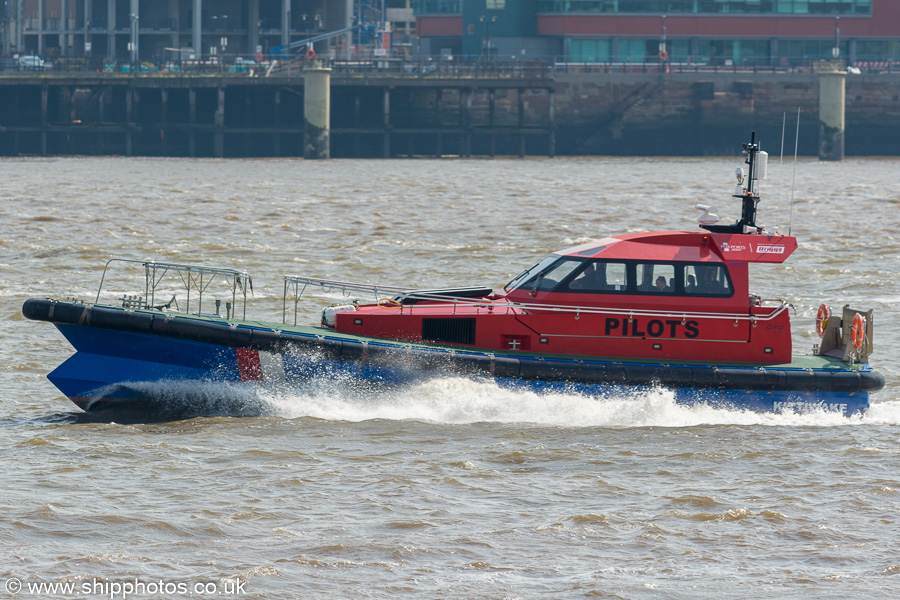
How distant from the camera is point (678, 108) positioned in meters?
73.8

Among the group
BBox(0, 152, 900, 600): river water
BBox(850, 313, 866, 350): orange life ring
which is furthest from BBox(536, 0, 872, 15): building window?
BBox(850, 313, 866, 350): orange life ring

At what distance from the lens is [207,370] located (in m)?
13.3

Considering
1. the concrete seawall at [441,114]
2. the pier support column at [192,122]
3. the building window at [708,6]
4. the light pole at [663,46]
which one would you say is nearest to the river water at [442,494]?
the pier support column at [192,122]

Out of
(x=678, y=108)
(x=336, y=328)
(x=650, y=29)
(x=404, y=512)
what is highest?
(x=650, y=29)

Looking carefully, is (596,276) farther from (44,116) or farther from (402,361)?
(44,116)

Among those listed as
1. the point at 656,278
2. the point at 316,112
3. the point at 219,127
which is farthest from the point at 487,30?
the point at 656,278

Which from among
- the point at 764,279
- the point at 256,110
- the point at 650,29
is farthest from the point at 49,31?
the point at 764,279

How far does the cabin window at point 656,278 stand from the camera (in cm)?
1407

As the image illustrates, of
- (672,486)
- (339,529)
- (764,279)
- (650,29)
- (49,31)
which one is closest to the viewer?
(339,529)

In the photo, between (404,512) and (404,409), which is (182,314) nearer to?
(404,409)

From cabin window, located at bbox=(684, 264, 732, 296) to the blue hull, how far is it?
1.41 m

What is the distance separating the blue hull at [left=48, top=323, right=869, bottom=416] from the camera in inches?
521

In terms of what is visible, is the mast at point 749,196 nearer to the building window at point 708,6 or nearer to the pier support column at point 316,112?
the pier support column at point 316,112

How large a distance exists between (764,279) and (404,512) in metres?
16.5
